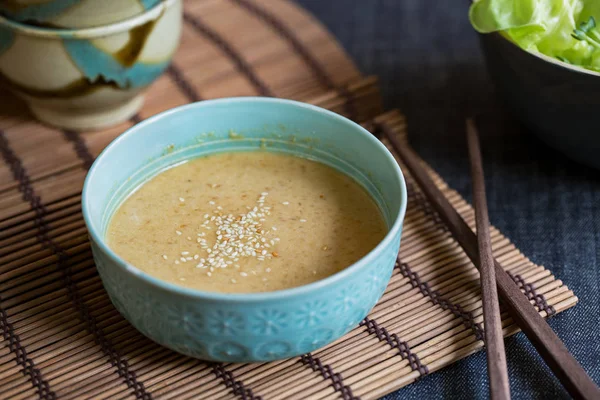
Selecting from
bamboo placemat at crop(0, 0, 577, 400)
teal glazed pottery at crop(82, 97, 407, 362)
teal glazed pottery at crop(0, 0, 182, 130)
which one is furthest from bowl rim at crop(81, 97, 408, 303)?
teal glazed pottery at crop(0, 0, 182, 130)

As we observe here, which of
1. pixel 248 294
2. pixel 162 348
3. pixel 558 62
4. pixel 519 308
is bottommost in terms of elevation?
pixel 162 348

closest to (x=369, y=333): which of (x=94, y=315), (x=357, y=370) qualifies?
(x=357, y=370)

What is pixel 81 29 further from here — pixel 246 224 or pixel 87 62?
pixel 246 224

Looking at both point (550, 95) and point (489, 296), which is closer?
point (489, 296)

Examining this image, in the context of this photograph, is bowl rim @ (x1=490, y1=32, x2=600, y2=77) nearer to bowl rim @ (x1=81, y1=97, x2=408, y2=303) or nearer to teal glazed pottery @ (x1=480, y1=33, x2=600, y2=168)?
teal glazed pottery @ (x1=480, y1=33, x2=600, y2=168)

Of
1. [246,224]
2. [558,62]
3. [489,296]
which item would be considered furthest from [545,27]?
[246,224]

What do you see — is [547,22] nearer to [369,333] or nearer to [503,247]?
[503,247]

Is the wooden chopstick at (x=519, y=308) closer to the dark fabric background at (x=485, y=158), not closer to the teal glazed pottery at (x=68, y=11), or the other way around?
the dark fabric background at (x=485, y=158)

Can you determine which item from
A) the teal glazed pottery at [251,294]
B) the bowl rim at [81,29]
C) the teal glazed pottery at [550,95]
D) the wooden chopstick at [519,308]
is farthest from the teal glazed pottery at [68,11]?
the teal glazed pottery at [550,95]
